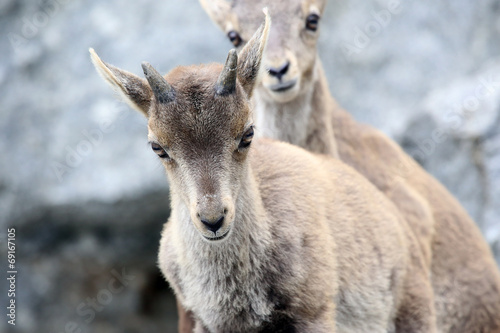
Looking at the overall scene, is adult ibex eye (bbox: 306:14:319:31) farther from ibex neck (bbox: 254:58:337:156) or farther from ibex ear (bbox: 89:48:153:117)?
ibex ear (bbox: 89:48:153:117)

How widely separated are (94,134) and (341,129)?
3815mm

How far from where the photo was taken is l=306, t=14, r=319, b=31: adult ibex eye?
7.06m

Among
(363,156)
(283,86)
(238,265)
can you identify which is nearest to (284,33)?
(283,86)

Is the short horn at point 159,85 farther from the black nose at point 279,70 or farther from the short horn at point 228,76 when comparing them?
the black nose at point 279,70

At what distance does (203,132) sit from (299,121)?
292 cm

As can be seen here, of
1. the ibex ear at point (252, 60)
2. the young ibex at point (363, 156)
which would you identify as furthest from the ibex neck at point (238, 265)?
the young ibex at point (363, 156)

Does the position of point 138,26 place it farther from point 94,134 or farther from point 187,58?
point 94,134

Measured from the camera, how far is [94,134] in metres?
9.84

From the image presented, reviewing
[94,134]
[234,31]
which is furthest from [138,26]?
[234,31]

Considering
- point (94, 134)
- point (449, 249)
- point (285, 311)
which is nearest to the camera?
point (285, 311)

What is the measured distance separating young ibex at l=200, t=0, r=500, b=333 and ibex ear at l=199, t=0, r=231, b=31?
0.01 m

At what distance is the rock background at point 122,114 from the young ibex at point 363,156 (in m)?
2.30

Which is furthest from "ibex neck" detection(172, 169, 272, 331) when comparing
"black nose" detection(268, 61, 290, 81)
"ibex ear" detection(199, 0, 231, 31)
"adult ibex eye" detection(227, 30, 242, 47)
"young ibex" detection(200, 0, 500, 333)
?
"ibex ear" detection(199, 0, 231, 31)

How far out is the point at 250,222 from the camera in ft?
15.1
